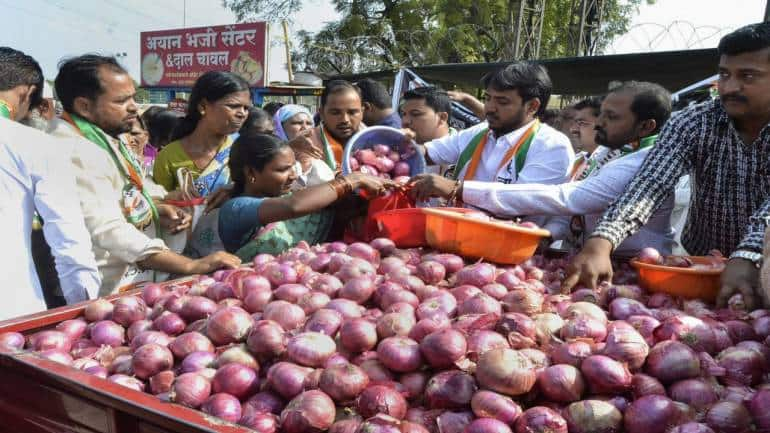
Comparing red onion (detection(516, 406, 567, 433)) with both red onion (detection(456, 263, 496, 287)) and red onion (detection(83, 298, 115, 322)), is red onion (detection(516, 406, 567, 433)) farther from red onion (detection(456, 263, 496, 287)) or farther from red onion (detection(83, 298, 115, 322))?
red onion (detection(83, 298, 115, 322))

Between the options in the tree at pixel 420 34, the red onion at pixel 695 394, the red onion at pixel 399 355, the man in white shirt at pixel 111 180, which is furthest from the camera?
the tree at pixel 420 34

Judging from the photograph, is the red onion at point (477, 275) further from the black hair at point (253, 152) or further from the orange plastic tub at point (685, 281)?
the black hair at point (253, 152)

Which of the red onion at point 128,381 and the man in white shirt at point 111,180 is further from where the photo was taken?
the man in white shirt at point 111,180

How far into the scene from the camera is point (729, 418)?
1030 mm

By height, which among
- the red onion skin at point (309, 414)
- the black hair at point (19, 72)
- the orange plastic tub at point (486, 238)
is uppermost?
the black hair at point (19, 72)

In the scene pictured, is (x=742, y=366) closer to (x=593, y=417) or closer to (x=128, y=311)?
(x=593, y=417)

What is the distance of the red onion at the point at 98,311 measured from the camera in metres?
1.70

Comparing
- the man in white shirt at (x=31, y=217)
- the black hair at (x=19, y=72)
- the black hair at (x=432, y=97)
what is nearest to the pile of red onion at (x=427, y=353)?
the man in white shirt at (x=31, y=217)

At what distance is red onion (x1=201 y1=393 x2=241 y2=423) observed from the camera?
3.74 ft

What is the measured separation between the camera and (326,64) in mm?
21484

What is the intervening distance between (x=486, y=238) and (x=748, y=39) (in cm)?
111

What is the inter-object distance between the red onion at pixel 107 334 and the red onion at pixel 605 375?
124cm

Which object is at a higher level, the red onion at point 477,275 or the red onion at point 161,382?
the red onion at point 477,275

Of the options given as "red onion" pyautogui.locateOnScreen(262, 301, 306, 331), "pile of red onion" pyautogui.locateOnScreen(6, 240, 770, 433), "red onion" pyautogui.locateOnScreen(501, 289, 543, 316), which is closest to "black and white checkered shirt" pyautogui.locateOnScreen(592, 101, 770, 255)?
"pile of red onion" pyautogui.locateOnScreen(6, 240, 770, 433)
